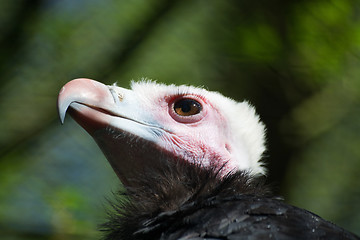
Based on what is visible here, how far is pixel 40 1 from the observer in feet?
18.4

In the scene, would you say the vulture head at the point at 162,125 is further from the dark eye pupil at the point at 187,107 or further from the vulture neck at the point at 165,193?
the vulture neck at the point at 165,193

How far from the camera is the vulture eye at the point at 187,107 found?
3.76 metres

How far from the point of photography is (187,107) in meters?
3.80

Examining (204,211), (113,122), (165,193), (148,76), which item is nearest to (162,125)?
(113,122)

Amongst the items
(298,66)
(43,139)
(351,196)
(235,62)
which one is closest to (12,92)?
(43,139)

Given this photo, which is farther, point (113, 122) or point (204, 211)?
point (113, 122)

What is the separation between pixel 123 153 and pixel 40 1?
2.79 metres

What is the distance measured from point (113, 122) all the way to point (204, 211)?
0.80 metres

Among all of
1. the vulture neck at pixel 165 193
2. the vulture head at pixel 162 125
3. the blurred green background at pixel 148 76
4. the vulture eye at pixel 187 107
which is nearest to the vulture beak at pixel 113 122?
the vulture head at pixel 162 125

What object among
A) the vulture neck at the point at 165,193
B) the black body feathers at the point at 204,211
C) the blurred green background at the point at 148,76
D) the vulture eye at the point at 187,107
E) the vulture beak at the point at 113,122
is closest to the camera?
the black body feathers at the point at 204,211

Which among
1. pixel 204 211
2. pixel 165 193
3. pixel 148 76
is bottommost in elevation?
pixel 204 211

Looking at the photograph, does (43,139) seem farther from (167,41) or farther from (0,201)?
(167,41)

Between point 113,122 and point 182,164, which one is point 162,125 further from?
point 113,122

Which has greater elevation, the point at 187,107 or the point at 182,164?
the point at 187,107
